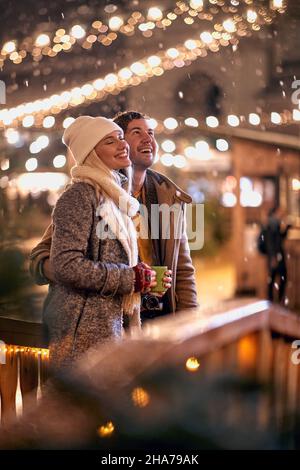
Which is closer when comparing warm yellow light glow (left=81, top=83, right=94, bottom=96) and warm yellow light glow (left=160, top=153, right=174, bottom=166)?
warm yellow light glow (left=81, top=83, right=94, bottom=96)

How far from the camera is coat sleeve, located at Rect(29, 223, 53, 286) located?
3217 millimetres

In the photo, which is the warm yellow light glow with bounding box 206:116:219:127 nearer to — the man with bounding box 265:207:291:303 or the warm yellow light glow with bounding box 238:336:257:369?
the man with bounding box 265:207:291:303

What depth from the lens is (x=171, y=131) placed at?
7.07m

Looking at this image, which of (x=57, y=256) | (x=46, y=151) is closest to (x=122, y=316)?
(x=57, y=256)

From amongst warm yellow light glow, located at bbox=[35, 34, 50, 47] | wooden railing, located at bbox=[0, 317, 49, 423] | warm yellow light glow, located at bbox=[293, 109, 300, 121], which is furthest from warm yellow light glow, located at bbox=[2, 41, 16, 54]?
warm yellow light glow, located at bbox=[293, 109, 300, 121]

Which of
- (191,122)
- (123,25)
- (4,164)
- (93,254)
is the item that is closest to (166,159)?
(191,122)

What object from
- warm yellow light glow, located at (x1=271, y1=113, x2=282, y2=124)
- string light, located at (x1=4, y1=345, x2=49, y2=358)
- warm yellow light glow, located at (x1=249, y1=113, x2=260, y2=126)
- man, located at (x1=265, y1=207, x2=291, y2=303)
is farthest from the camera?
man, located at (x1=265, y1=207, x2=291, y2=303)

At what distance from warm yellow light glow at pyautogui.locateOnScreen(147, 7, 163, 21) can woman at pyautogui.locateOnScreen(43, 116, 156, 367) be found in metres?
1.96

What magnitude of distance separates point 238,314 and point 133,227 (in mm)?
759

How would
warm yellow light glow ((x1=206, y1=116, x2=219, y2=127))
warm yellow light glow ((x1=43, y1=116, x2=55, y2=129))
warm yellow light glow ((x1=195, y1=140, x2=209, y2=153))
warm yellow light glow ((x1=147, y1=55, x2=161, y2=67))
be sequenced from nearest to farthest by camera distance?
warm yellow light glow ((x1=43, y1=116, x2=55, y2=129))
warm yellow light glow ((x1=147, y1=55, x2=161, y2=67))
warm yellow light glow ((x1=206, y1=116, x2=219, y2=127))
warm yellow light glow ((x1=195, y1=140, x2=209, y2=153))

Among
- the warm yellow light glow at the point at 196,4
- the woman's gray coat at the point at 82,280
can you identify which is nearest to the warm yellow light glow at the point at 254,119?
the warm yellow light glow at the point at 196,4

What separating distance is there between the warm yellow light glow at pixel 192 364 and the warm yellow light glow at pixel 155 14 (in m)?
2.90

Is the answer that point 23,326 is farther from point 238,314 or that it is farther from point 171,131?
point 171,131

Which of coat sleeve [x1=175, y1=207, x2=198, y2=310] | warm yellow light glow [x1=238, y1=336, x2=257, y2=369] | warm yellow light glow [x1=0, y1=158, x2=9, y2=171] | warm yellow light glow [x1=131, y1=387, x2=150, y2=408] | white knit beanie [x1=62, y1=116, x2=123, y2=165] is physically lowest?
warm yellow light glow [x1=131, y1=387, x2=150, y2=408]
